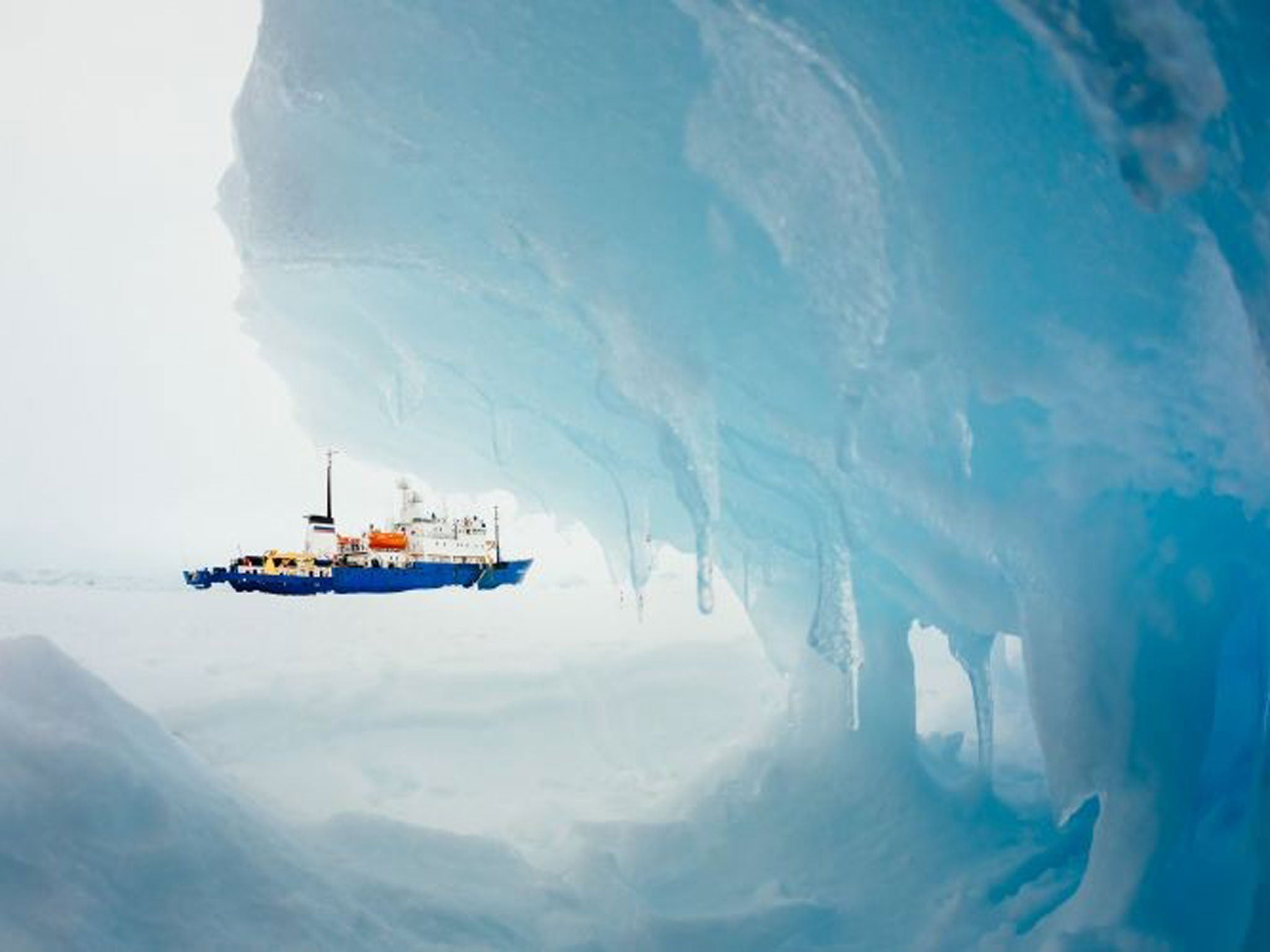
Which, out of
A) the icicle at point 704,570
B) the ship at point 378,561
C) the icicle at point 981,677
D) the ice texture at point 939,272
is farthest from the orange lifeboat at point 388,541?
the icicle at point 981,677

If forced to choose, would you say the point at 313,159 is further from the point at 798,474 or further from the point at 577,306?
the point at 798,474

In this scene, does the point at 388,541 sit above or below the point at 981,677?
above

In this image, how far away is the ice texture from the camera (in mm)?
3248

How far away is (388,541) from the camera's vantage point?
92.2ft

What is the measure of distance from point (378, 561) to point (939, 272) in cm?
2585

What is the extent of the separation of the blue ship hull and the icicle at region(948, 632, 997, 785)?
2401 cm

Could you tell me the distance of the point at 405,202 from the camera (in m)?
5.56

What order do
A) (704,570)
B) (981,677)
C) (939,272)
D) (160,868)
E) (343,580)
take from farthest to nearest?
(343,580) < (981,677) < (704,570) < (939,272) < (160,868)

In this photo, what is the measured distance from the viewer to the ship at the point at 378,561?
2697cm

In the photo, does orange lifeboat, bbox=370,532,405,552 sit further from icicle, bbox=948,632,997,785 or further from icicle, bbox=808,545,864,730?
icicle, bbox=808,545,864,730

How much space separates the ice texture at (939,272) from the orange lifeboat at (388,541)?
74.2 feet

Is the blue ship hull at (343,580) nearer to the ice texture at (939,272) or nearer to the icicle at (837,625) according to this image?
the ice texture at (939,272)

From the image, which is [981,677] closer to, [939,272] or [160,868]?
[939,272]

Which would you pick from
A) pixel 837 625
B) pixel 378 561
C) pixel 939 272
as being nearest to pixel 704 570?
pixel 837 625
